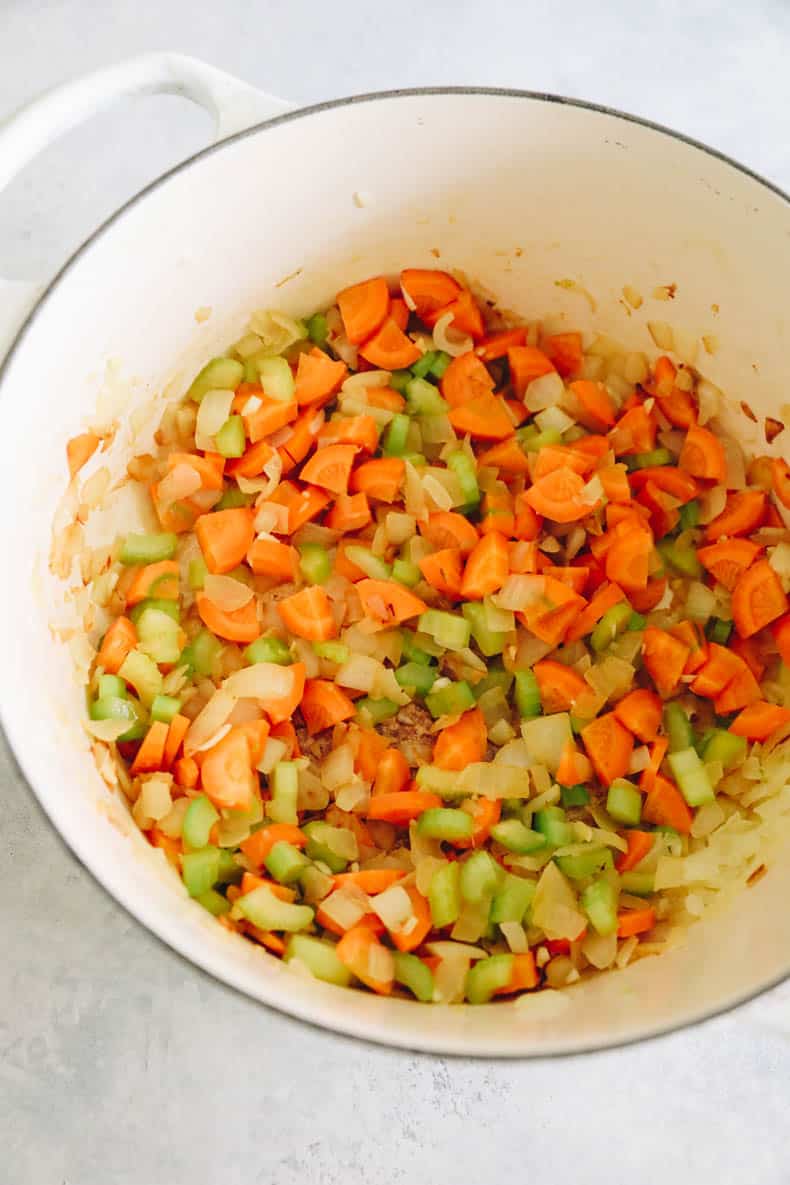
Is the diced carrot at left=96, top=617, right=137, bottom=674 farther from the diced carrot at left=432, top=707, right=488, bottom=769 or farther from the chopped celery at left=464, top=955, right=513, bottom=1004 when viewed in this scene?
the chopped celery at left=464, top=955, right=513, bottom=1004

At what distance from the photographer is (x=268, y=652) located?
4.86ft

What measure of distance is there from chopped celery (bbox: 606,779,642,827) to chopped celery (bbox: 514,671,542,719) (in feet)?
0.47

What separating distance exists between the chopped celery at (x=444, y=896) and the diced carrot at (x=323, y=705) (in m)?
0.25

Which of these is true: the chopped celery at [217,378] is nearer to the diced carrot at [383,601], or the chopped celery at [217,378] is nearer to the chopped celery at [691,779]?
the diced carrot at [383,601]

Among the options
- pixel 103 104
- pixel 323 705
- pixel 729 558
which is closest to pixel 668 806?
pixel 729 558

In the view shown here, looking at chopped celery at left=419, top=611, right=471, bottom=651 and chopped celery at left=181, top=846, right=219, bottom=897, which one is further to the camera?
chopped celery at left=419, top=611, right=471, bottom=651

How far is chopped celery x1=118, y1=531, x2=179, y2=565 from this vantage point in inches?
60.2

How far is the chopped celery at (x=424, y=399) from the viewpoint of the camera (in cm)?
162

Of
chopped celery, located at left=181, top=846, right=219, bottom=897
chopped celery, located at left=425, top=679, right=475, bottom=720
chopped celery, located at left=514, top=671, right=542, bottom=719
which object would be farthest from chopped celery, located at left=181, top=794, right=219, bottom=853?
chopped celery, located at left=514, top=671, right=542, bottom=719

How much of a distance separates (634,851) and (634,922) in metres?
0.10

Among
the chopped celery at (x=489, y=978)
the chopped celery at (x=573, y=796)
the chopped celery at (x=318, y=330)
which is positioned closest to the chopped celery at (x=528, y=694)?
the chopped celery at (x=573, y=796)

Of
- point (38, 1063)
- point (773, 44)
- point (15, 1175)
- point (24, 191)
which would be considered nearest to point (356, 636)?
point (38, 1063)

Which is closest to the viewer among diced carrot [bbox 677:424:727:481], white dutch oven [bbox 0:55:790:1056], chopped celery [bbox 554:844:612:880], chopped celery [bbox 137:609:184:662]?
white dutch oven [bbox 0:55:790:1056]

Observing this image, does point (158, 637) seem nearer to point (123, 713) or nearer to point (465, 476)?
point (123, 713)
